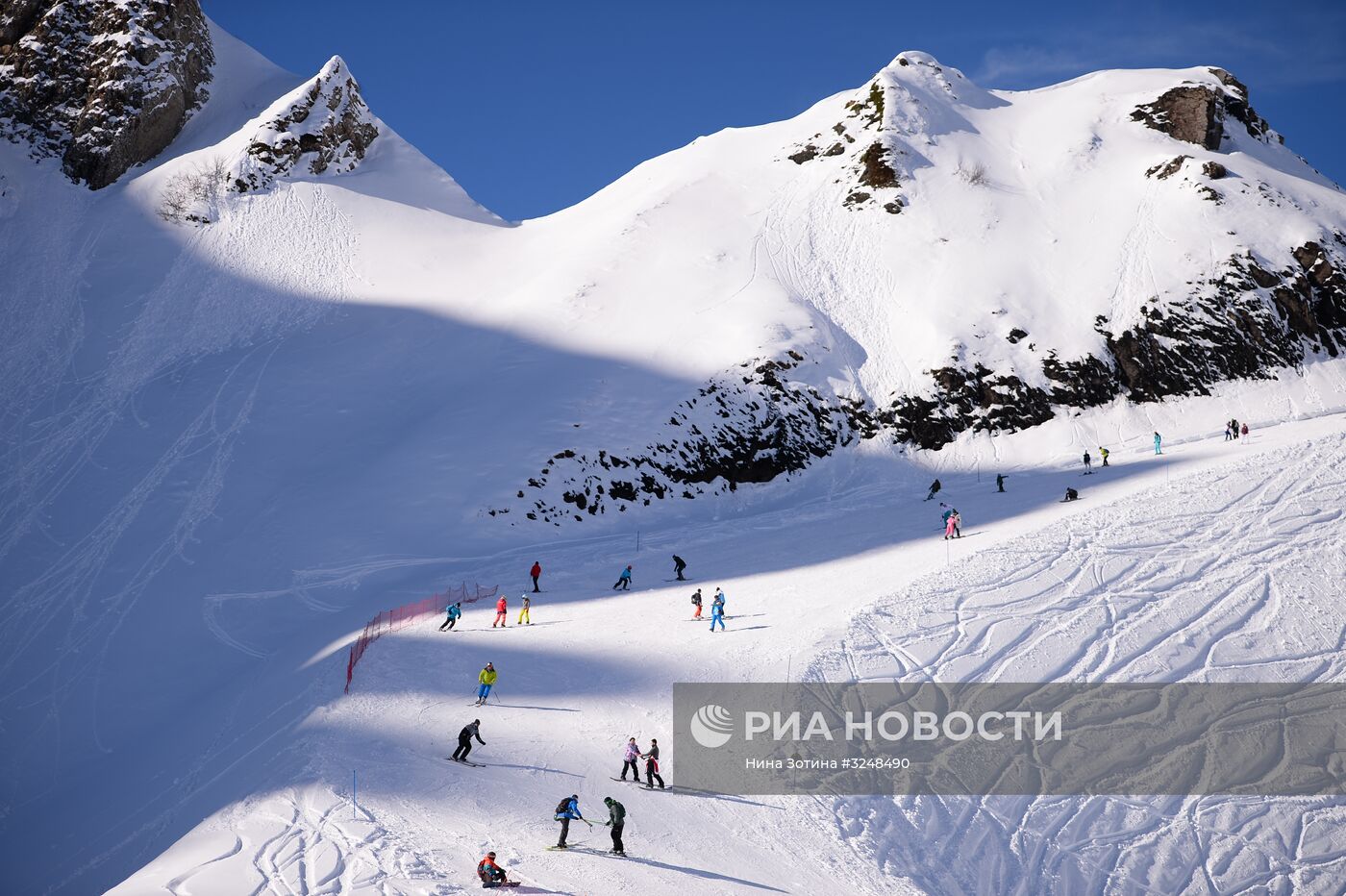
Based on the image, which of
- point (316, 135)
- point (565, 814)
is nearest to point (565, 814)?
point (565, 814)

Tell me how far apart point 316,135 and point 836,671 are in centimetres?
6310

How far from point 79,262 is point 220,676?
137 ft

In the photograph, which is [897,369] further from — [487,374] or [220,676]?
[220,676]

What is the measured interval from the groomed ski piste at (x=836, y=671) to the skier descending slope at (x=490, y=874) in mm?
343

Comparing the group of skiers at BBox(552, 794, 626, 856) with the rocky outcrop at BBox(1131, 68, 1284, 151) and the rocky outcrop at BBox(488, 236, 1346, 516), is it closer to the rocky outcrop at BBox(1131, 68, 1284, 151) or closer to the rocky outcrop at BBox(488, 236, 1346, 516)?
the rocky outcrop at BBox(488, 236, 1346, 516)

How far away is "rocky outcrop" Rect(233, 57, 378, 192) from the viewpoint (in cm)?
7225

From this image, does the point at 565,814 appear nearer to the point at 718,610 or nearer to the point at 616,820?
the point at 616,820

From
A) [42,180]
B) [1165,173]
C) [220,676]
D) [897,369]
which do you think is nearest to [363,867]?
[220,676]

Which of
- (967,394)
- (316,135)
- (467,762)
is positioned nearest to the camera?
(467,762)

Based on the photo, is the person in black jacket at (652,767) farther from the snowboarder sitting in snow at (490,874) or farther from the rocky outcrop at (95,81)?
the rocky outcrop at (95,81)

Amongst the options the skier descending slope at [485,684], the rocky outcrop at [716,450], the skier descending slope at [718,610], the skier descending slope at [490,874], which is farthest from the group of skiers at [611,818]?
the rocky outcrop at [716,450]

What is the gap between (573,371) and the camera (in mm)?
52969

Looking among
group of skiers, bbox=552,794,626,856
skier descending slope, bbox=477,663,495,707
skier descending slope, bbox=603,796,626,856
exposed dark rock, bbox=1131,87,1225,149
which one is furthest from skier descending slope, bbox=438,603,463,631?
exposed dark rock, bbox=1131,87,1225,149

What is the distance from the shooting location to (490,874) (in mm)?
17250
